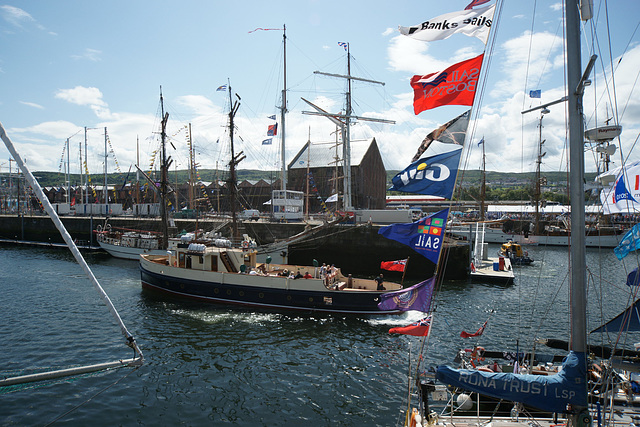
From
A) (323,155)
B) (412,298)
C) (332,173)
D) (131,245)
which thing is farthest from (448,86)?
(323,155)

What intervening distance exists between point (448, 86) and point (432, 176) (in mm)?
2297

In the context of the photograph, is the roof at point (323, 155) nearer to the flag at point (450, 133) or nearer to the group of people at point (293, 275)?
the group of people at point (293, 275)

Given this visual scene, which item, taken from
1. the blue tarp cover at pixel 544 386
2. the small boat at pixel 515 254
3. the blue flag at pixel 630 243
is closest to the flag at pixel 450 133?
the blue tarp cover at pixel 544 386

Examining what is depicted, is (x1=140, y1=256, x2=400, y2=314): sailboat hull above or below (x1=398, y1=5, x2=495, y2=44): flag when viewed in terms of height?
below

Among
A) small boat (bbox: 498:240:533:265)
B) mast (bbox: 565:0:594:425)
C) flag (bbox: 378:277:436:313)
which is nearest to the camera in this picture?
mast (bbox: 565:0:594:425)

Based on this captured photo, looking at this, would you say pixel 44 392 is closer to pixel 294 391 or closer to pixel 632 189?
pixel 294 391

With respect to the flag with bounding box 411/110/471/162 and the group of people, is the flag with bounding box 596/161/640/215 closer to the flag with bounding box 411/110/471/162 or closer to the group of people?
the flag with bounding box 411/110/471/162

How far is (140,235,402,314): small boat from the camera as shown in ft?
75.9

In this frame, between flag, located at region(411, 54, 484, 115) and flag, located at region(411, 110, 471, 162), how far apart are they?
0.47 meters

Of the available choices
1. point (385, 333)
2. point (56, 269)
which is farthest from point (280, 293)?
point (56, 269)

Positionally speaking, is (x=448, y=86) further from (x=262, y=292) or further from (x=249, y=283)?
(x=249, y=283)

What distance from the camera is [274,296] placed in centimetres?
2417

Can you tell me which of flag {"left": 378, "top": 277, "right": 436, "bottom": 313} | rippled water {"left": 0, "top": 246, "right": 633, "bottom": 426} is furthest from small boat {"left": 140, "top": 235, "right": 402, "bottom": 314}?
flag {"left": 378, "top": 277, "right": 436, "bottom": 313}

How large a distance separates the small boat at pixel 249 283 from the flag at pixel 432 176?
1363cm
